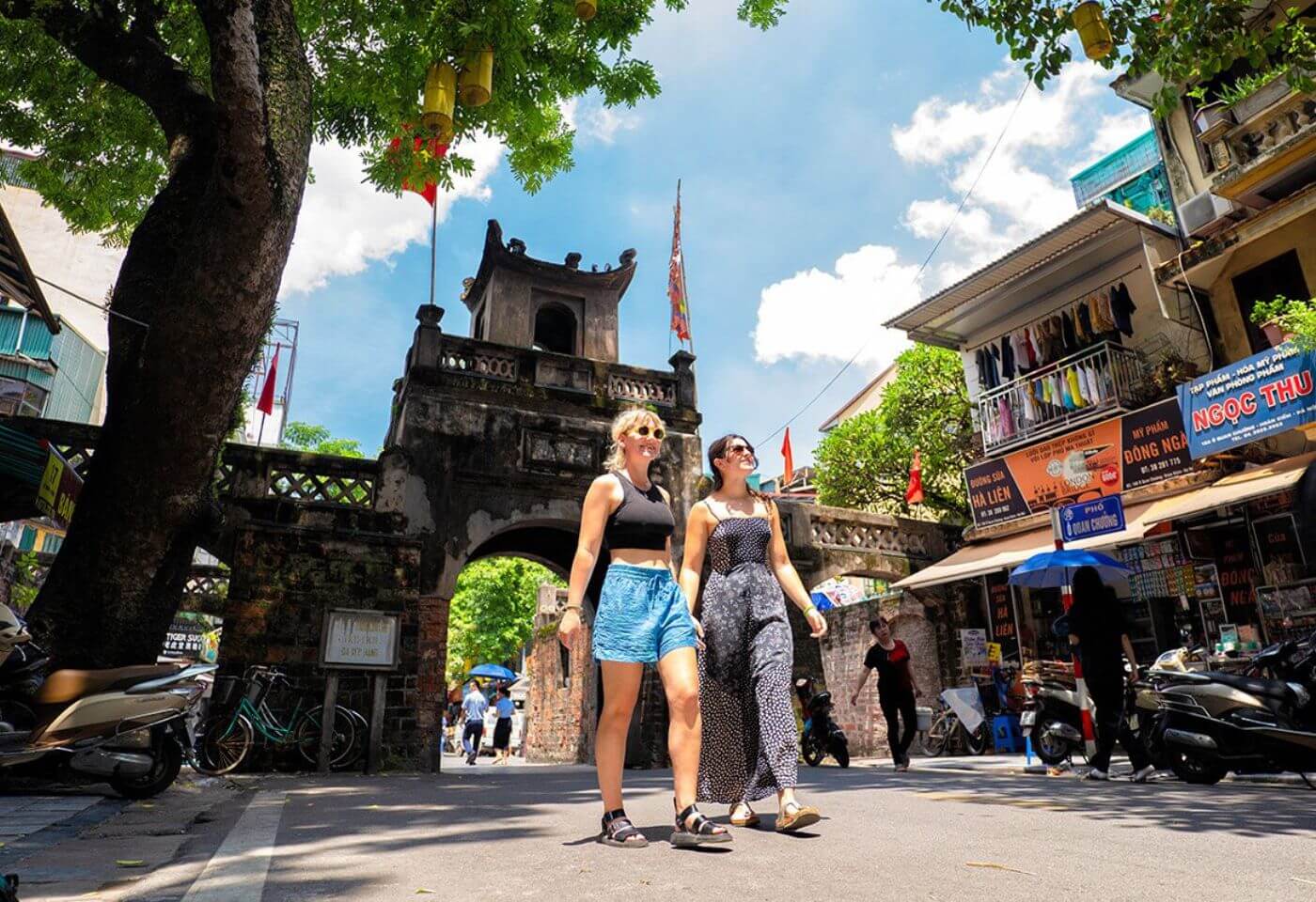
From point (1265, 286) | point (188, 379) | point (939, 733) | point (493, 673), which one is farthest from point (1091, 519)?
point (493, 673)

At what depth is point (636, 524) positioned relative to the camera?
348 centimetres

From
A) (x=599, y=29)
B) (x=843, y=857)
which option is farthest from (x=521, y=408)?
(x=843, y=857)

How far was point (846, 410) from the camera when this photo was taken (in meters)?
37.2

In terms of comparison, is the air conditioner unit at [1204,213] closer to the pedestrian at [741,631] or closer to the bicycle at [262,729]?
the pedestrian at [741,631]

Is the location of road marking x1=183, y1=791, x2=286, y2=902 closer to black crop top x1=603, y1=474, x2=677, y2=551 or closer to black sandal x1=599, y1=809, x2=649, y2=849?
black sandal x1=599, y1=809, x2=649, y2=849

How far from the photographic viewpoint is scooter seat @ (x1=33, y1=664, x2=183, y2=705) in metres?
4.83

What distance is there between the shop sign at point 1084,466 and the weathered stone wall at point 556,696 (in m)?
7.64

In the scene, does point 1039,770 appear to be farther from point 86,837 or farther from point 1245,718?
point 86,837

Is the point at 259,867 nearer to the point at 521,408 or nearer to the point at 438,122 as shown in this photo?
the point at 438,122

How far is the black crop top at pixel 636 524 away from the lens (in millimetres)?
3471

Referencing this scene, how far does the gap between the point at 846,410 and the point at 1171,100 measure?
30.9 meters

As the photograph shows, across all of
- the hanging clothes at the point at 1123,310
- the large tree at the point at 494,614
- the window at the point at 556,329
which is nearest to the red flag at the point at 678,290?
the window at the point at 556,329

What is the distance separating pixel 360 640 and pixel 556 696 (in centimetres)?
1085

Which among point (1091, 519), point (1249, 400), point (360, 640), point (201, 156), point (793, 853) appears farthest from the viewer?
point (1249, 400)
